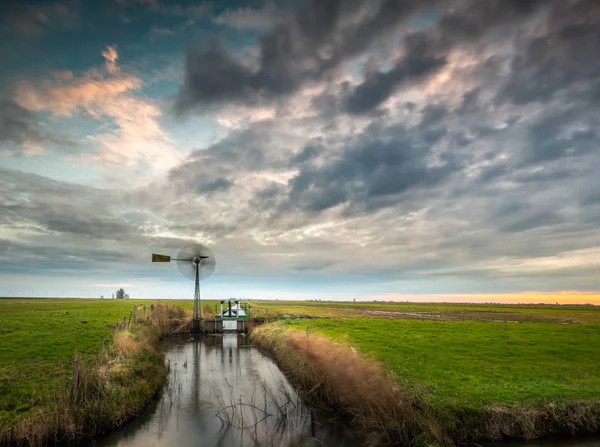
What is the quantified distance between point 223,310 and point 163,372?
33.0 metres

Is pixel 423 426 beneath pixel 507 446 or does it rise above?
above

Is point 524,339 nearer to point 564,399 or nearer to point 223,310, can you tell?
point 564,399

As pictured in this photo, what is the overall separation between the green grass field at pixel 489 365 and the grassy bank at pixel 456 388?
55 mm

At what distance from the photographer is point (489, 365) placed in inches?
917

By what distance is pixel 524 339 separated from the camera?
34.6 metres

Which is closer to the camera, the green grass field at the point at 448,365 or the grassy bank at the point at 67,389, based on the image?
the grassy bank at the point at 67,389

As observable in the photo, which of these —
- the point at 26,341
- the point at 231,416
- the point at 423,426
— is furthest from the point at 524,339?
the point at 26,341

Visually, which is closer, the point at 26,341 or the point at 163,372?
the point at 163,372

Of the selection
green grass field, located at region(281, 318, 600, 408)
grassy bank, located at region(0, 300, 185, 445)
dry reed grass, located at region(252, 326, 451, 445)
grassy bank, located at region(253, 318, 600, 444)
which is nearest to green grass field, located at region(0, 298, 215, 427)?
grassy bank, located at region(0, 300, 185, 445)

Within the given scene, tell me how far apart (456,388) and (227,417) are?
11661mm

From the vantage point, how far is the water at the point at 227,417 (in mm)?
15227

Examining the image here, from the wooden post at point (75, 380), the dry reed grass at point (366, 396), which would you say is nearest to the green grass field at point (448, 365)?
the wooden post at point (75, 380)

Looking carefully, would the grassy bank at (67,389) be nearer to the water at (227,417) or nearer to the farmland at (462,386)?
the water at (227,417)

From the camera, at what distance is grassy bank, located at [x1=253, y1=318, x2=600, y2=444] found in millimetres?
14703
